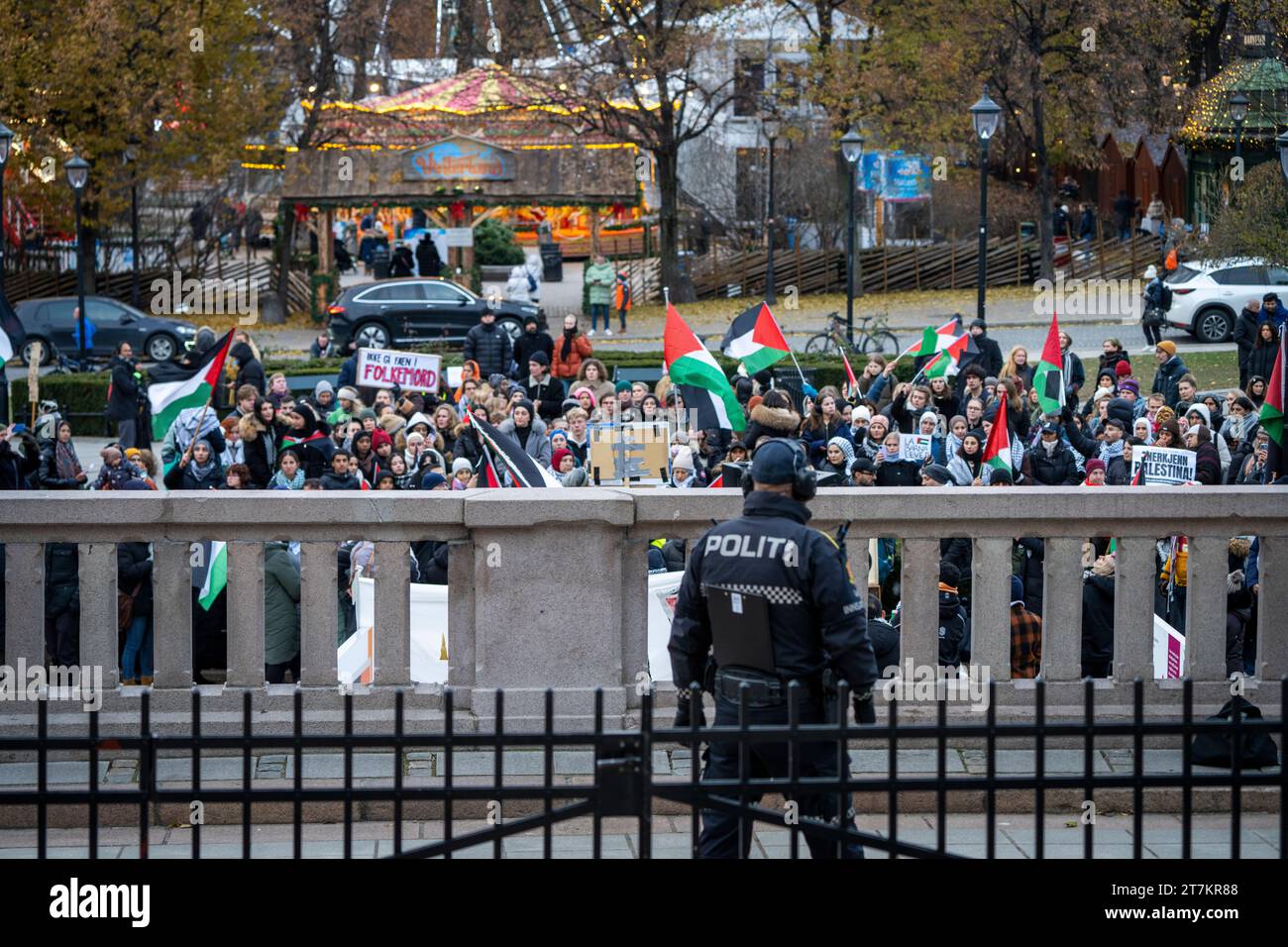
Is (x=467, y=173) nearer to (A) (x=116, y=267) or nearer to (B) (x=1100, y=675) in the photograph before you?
(A) (x=116, y=267)

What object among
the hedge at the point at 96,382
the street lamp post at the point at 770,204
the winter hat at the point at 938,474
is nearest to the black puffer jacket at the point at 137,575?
the winter hat at the point at 938,474

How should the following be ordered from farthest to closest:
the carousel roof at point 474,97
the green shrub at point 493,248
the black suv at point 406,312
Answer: the green shrub at point 493,248 → the carousel roof at point 474,97 → the black suv at point 406,312

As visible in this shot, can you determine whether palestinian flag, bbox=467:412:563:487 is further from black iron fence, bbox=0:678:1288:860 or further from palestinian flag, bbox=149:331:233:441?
black iron fence, bbox=0:678:1288:860

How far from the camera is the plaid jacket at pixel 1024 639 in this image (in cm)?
854

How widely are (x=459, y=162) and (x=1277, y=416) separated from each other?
104ft

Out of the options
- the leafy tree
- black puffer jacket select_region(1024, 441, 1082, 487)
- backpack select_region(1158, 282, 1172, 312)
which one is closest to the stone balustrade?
black puffer jacket select_region(1024, 441, 1082, 487)

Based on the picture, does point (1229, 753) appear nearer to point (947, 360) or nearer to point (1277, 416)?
point (1277, 416)

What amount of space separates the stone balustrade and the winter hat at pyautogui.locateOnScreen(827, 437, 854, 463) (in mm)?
7351

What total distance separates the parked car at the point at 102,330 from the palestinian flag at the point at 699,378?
2064 centimetres

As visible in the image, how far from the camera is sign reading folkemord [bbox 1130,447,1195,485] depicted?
42.0 feet

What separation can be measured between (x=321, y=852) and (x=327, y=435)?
992 centimetres

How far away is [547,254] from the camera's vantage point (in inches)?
1921

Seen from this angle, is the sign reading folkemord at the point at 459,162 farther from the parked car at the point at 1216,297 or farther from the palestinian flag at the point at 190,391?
the palestinian flag at the point at 190,391

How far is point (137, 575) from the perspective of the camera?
30.0ft
